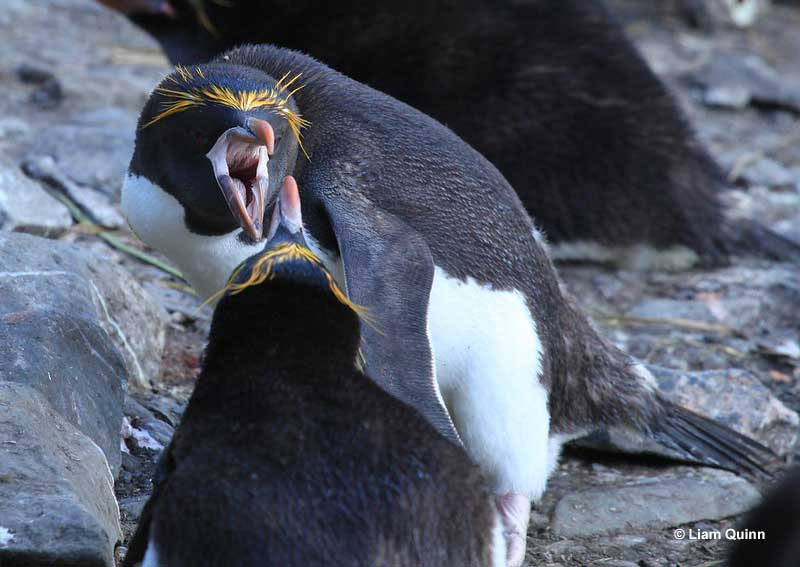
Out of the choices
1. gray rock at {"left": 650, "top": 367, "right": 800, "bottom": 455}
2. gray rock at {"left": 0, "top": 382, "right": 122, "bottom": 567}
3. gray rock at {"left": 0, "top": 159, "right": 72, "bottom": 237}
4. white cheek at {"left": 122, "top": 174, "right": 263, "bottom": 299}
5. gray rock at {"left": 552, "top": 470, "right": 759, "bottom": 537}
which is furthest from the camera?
gray rock at {"left": 0, "top": 159, "right": 72, "bottom": 237}

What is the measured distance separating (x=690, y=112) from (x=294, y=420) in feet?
16.4

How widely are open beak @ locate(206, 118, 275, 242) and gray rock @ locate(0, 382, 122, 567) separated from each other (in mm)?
561

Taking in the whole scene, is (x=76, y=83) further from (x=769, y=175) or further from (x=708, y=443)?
(x=708, y=443)

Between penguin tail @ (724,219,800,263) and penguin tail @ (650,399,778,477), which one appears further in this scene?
penguin tail @ (724,219,800,263)

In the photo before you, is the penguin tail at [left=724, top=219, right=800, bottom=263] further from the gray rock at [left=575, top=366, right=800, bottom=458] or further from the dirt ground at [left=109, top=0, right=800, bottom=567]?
the gray rock at [left=575, top=366, right=800, bottom=458]

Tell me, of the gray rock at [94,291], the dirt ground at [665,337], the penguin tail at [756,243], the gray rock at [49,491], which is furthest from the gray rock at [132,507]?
the penguin tail at [756,243]

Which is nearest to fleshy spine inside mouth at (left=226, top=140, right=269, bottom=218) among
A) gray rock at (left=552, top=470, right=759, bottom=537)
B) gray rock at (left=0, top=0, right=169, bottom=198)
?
gray rock at (left=552, top=470, right=759, bottom=537)

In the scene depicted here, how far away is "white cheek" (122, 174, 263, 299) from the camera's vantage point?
2.92 metres

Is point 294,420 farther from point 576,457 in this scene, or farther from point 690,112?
point 690,112

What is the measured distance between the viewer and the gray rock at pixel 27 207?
3.79 m

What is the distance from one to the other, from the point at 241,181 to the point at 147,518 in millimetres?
927

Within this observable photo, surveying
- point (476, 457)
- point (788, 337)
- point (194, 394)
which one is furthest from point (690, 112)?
point (194, 394)

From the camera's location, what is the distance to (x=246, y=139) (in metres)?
2.72

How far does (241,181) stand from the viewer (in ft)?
9.36
